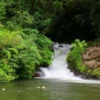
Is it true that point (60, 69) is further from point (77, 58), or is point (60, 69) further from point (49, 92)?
point (49, 92)

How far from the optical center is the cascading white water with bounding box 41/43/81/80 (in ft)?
91.2

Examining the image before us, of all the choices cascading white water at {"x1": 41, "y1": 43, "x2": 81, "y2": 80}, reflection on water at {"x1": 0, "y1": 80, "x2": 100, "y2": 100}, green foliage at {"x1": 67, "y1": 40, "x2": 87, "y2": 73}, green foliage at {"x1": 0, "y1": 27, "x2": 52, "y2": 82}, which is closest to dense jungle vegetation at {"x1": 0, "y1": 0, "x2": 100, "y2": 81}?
green foliage at {"x1": 0, "y1": 27, "x2": 52, "y2": 82}

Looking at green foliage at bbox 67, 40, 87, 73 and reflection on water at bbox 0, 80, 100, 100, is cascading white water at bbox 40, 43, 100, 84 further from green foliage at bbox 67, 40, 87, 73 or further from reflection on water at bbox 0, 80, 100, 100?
reflection on water at bbox 0, 80, 100, 100

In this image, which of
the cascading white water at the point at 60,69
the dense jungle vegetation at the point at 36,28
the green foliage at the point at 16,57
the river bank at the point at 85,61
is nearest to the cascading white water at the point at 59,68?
the cascading white water at the point at 60,69

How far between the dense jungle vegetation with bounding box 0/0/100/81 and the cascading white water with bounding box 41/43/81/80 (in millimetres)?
644

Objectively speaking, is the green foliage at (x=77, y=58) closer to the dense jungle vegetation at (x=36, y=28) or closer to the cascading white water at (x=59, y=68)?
the cascading white water at (x=59, y=68)

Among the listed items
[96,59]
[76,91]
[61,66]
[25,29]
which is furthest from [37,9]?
[76,91]

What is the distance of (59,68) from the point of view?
29578 millimetres

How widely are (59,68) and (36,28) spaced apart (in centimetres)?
625

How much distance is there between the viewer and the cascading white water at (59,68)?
91.2 feet

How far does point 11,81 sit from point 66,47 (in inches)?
442

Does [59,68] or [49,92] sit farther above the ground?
[49,92]

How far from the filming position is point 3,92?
18.6m

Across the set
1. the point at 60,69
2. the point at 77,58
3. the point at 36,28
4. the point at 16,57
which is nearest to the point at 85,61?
the point at 77,58
